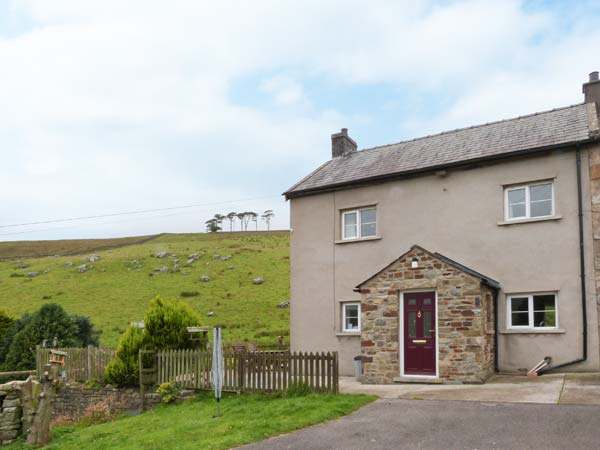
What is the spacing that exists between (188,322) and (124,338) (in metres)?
1.98

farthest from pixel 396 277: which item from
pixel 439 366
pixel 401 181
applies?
pixel 401 181

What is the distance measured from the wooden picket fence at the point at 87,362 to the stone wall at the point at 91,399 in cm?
45

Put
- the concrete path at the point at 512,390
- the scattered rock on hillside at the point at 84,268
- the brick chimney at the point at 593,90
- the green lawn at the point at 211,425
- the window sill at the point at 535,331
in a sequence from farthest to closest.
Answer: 1. the scattered rock on hillside at the point at 84,268
2. the brick chimney at the point at 593,90
3. the window sill at the point at 535,331
4. the concrete path at the point at 512,390
5. the green lawn at the point at 211,425

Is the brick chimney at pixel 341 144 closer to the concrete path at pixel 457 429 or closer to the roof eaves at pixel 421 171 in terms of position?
the roof eaves at pixel 421 171

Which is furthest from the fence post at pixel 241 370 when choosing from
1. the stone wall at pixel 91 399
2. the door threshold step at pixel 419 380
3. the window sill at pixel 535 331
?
the window sill at pixel 535 331

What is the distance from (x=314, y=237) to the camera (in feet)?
67.8

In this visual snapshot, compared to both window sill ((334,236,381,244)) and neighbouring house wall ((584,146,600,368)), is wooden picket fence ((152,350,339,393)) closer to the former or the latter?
window sill ((334,236,381,244))

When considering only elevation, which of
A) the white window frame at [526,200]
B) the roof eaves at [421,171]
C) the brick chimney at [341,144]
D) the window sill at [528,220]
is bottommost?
the window sill at [528,220]

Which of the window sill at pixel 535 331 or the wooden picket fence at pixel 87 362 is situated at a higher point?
the window sill at pixel 535 331

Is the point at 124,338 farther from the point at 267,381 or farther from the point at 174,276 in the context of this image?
the point at 174,276

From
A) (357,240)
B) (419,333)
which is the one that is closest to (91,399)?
(357,240)

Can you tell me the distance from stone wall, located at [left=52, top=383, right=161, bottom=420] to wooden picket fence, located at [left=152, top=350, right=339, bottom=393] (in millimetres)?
811

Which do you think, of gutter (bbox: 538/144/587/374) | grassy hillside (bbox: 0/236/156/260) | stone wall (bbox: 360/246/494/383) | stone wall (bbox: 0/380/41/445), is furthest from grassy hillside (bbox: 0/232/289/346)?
stone wall (bbox: 0/380/41/445)

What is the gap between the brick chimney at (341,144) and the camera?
23.4 metres
